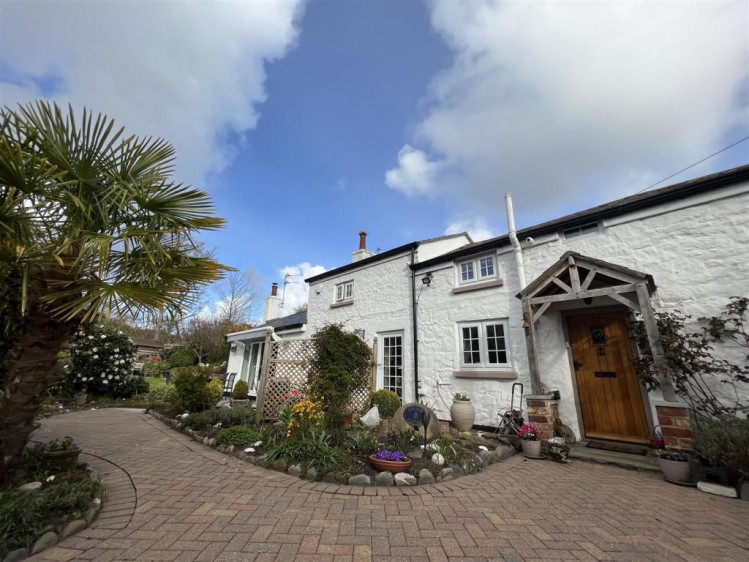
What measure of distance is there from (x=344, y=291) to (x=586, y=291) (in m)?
8.78

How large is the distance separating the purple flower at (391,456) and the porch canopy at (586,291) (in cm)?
315

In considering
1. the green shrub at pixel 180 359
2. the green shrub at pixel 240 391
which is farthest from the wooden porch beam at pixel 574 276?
the green shrub at pixel 180 359

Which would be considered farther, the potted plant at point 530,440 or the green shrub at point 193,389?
the green shrub at point 193,389

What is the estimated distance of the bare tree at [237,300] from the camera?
26.4 metres

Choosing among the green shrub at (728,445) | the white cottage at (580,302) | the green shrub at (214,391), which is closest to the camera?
the green shrub at (728,445)

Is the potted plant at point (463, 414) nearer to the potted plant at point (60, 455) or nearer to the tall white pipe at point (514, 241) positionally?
the tall white pipe at point (514, 241)

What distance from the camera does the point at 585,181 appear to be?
9.32 meters

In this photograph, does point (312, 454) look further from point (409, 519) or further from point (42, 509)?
point (42, 509)

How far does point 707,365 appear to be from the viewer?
463 cm

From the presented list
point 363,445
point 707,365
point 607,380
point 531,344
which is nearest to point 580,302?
point 531,344

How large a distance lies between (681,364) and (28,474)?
9.15 meters

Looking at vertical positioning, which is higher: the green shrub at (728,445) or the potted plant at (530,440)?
the green shrub at (728,445)

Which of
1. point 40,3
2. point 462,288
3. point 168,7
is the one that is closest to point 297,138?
point 168,7

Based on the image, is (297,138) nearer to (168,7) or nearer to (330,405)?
(168,7)
